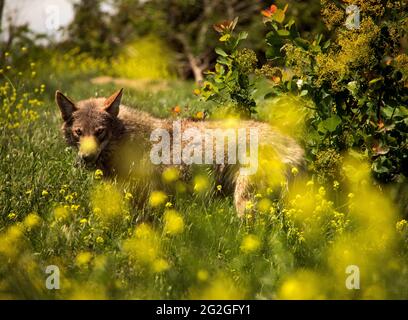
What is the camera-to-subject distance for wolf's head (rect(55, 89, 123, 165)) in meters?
5.14

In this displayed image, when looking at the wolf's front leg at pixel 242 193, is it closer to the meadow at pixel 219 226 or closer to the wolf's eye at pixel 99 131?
the meadow at pixel 219 226

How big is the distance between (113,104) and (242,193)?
146 cm

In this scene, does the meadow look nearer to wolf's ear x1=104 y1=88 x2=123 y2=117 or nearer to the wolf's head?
the wolf's head

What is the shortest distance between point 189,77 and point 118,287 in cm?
1269

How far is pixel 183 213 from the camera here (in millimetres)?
4605

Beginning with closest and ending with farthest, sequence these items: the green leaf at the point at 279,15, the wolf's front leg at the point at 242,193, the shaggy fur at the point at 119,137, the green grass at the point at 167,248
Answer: the green grass at the point at 167,248 < the green leaf at the point at 279,15 < the wolf's front leg at the point at 242,193 < the shaggy fur at the point at 119,137

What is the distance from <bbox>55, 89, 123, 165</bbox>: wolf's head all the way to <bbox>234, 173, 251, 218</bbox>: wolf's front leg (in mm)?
1270

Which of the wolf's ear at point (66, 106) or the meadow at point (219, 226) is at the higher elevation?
the wolf's ear at point (66, 106)

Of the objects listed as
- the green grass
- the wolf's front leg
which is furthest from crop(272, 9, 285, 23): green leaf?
the green grass

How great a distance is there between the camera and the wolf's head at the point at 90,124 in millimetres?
5137

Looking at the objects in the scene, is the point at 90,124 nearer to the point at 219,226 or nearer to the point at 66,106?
the point at 66,106

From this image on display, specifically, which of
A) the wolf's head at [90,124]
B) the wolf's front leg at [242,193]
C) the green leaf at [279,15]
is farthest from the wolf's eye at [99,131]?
the green leaf at [279,15]

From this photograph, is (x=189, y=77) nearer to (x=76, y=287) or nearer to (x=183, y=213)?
(x=183, y=213)
